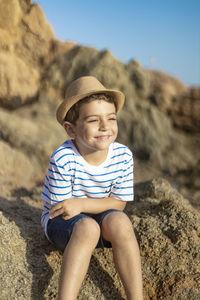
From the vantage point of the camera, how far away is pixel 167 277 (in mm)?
2096

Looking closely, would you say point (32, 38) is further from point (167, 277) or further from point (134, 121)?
point (167, 277)

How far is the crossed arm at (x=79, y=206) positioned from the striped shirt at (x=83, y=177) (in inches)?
2.1

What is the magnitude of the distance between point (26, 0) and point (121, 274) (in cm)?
376

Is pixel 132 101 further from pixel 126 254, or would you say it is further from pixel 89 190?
pixel 126 254

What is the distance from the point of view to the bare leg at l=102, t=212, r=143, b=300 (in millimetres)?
1914

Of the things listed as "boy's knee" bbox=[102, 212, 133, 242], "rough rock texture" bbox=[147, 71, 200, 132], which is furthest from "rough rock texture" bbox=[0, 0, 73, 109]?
"boy's knee" bbox=[102, 212, 133, 242]

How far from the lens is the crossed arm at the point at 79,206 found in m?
2.14

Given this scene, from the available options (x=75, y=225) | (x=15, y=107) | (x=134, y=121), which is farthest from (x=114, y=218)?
(x=134, y=121)

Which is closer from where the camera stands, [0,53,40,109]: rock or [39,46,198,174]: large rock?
[0,53,40,109]: rock

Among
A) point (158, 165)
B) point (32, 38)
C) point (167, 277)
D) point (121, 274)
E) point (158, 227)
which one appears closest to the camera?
point (121, 274)

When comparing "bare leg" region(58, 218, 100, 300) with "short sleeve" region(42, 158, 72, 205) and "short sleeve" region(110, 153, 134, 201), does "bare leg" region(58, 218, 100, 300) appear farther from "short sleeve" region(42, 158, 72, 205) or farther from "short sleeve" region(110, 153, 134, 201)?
"short sleeve" region(110, 153, 134, 201)

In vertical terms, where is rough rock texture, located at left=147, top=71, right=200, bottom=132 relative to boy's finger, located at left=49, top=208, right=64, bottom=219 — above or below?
above

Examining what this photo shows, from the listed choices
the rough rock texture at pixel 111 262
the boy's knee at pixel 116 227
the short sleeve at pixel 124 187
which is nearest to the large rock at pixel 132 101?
the rough rock texture at pixel 111 262

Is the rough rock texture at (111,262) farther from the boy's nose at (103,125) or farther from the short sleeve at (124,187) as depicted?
the boy's nose at (103,125)
